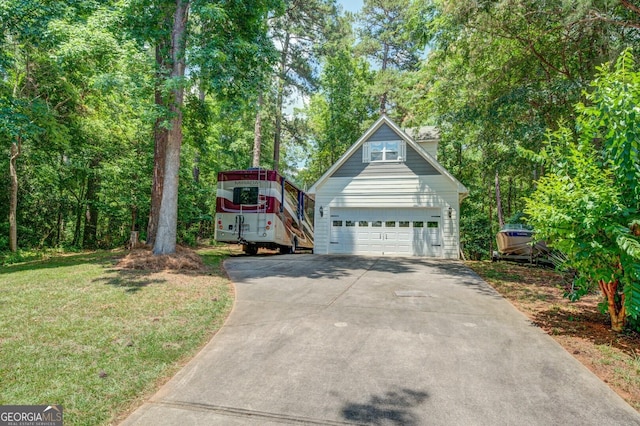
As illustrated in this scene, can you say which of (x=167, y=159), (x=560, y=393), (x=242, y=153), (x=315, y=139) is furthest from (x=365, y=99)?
(x=560, y=393)

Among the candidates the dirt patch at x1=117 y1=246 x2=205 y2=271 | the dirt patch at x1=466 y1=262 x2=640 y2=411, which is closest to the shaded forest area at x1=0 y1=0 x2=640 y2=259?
the dirt patch at x1=117 y1=246 x2=205 y2=271

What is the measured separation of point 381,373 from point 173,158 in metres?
8.34

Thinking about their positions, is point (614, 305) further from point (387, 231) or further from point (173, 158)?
point (387, 231)

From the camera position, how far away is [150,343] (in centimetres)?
410

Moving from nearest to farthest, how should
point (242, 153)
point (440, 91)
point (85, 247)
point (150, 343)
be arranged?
point (150, 343) → point (440, 91) → point (85, 247) → point (242, 153)

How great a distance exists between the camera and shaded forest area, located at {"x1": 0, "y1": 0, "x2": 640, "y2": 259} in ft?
27.2

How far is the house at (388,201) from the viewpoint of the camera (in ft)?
47.0

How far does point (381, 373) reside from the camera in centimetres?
343

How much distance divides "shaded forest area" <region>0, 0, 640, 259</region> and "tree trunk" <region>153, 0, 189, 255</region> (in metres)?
0.04

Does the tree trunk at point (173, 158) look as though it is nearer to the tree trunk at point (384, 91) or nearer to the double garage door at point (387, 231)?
the double garage door at point (387, 231)

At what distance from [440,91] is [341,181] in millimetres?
5590

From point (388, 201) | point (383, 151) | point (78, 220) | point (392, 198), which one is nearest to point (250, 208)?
point (388, 201)

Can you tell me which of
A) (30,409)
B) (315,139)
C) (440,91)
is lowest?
(30,409)

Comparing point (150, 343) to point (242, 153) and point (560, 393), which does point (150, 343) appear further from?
point (242, 153)
